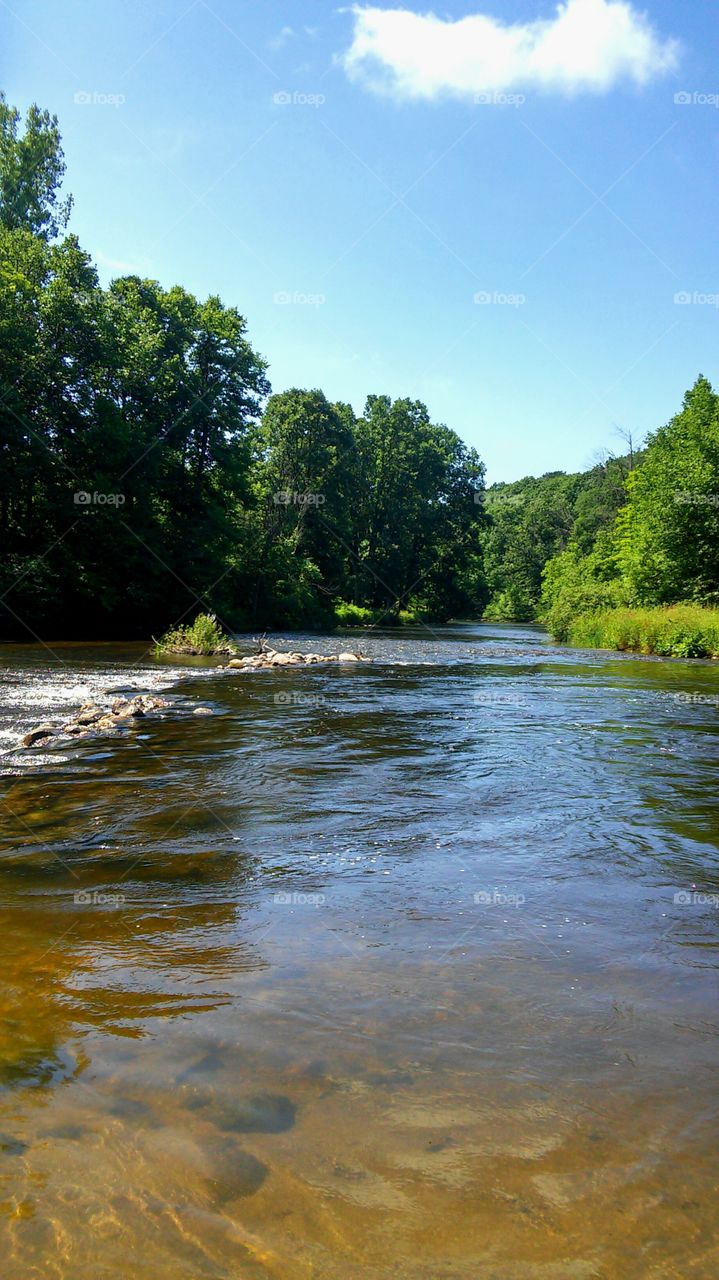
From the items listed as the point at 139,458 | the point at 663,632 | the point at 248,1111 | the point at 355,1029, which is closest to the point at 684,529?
the point at 663,632

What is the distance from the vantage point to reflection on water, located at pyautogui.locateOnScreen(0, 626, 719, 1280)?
2.44 metres

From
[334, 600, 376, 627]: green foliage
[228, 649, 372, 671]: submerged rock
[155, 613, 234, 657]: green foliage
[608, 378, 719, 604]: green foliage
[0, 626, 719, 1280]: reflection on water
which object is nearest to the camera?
[0, 626, 719, 1280]: reflection on water

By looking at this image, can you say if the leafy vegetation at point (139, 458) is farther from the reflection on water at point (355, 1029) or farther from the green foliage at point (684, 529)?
A: the reflection on water at point (355, 1029)

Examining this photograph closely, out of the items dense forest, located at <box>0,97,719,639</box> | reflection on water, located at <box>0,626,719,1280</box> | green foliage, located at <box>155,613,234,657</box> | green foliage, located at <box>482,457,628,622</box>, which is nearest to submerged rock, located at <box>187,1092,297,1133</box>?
reflection on water, located at <box>0,626,719,1280</box>

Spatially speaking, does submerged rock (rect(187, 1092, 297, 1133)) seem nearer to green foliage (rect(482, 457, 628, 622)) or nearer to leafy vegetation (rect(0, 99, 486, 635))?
leafy vegetation (rect(0, 99, 486, 635))

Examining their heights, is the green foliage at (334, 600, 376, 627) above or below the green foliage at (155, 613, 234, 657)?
above

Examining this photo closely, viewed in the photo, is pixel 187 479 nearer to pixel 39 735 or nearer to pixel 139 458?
pixel 139 458

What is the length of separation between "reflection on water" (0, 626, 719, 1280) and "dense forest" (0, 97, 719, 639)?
85.7 feet

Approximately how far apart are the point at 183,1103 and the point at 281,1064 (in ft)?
1.42

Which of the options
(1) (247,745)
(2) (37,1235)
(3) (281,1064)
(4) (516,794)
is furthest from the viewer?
(1) (247,745)

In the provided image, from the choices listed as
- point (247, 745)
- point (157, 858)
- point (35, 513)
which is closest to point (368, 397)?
point (35, 513)

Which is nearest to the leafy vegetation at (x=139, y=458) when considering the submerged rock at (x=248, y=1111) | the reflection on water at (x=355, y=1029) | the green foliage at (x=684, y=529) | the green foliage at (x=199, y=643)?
the green foliage at (x=199, y=643)

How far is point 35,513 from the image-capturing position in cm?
3262

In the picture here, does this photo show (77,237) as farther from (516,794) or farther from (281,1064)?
(281,1064)
